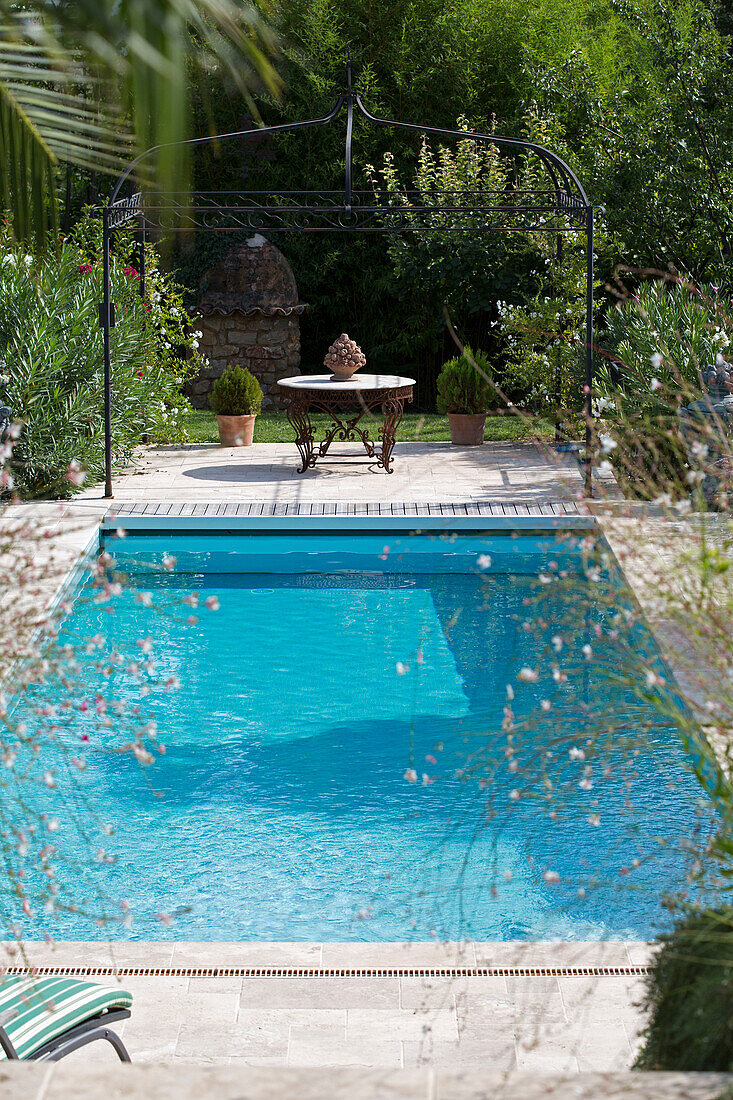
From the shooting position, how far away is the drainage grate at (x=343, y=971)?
321 centimetres

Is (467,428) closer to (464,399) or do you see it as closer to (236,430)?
(464,399)

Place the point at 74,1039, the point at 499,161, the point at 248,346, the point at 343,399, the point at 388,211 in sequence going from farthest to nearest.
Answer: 1. the point at 248,346
2. the point at 499,161
3. the point at 343,399
4. the point at 388,211
5. the point at 74,1039

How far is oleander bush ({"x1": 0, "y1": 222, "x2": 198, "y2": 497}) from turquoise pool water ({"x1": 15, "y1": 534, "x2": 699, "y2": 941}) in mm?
1613

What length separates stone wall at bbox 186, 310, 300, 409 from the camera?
48.3 feet

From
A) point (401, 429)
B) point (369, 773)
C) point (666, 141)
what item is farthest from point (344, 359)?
point (369, 773)

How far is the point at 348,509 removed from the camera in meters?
8.81

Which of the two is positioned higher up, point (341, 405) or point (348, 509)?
point (341, 405)

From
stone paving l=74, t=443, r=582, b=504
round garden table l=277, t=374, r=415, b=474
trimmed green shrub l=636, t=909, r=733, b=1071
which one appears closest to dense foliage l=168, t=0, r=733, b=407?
stone paving l=74, t=443, r=582, b=504

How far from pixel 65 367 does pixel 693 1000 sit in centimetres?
848

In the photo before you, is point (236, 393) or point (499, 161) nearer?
point (236, 393)

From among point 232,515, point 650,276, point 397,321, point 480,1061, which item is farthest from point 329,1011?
point 397,321

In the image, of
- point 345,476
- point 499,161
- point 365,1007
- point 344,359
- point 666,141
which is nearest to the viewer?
point 365,1007

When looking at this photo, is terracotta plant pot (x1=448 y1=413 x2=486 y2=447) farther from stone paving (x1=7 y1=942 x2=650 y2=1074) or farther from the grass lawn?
stone paving (x1=7 y1=942 x2=650 y2=1074)

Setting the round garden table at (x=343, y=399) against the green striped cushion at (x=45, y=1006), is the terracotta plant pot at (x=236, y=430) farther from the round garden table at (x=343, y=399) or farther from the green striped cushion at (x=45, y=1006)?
the green striped cushion at (x=45, y=1006)
